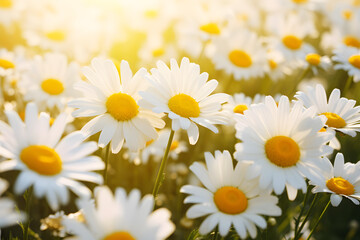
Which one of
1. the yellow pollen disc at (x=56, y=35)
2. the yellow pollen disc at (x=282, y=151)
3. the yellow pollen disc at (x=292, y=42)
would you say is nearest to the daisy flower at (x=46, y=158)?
the yellow pollen disc at (x=282, y=151)

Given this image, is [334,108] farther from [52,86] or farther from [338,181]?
[52,86]

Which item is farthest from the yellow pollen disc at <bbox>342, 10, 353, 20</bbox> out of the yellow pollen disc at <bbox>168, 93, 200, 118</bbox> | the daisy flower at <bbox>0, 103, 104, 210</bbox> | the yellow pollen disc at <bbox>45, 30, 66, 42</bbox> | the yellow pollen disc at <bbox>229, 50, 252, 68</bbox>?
the daisy flower at <bbox>0, 103, 104, 210</bbox>

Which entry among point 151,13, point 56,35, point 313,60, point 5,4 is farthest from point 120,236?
point 151,13

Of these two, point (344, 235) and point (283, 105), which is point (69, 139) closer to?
point (283, 105)

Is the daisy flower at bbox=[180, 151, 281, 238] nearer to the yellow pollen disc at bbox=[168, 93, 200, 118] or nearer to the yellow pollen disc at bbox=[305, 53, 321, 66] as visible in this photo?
the yellow pollen disc at bbox=[168, 93, 200, 118]

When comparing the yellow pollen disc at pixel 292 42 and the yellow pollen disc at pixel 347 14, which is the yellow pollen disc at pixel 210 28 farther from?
the yellow pollen disc at pixel 347 14

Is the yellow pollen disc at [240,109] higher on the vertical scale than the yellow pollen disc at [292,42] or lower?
lower
